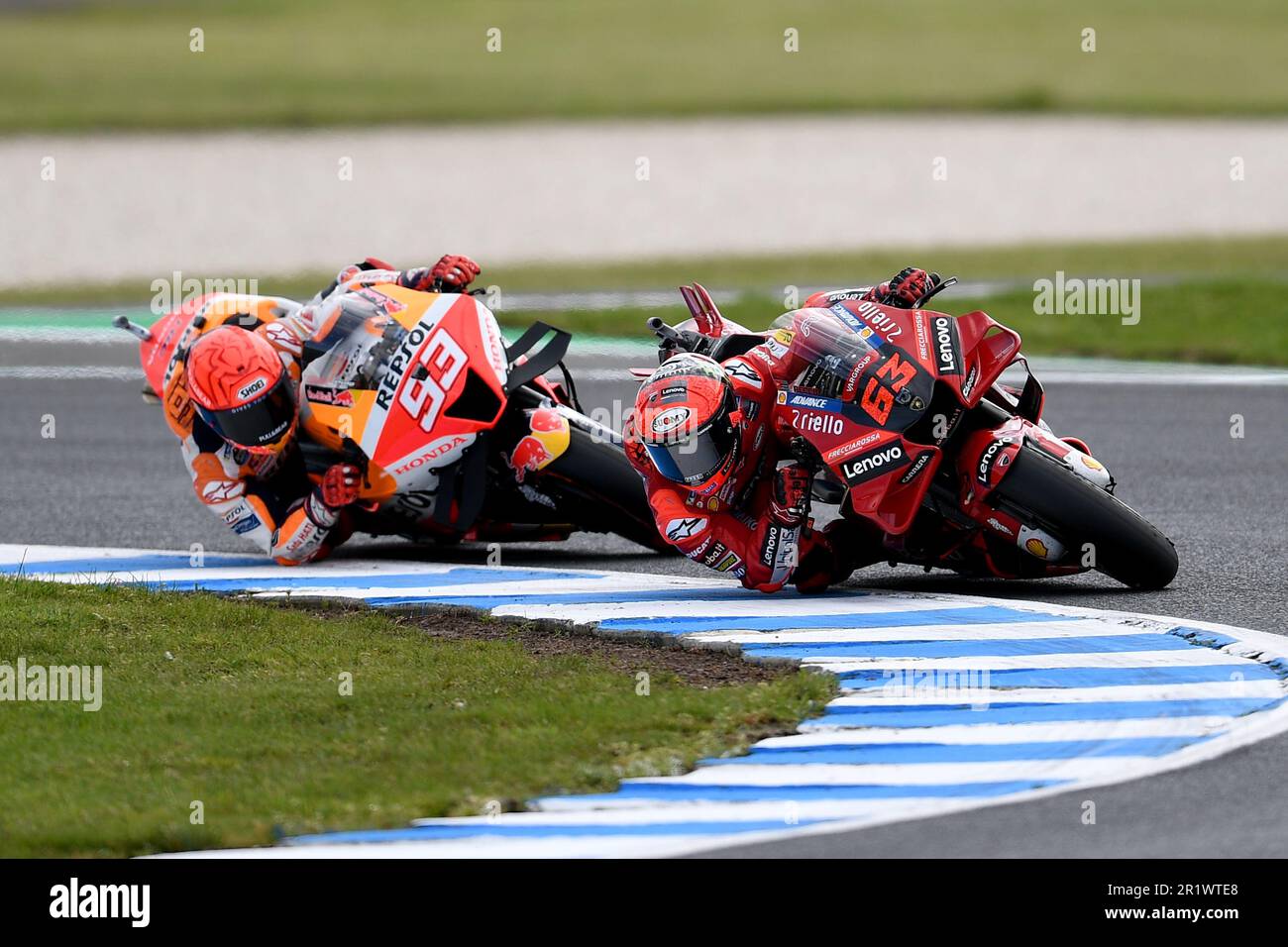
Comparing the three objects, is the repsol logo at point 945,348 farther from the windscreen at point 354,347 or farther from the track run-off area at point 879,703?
the windscreen at point 354,347

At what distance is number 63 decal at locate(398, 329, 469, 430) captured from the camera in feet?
29.3

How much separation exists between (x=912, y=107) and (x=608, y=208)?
1088 cm

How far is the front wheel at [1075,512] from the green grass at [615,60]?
2591 centimetres

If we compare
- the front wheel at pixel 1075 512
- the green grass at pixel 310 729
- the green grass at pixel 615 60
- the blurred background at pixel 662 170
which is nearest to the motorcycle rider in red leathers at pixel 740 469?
the front wheel at pixel 1075 512

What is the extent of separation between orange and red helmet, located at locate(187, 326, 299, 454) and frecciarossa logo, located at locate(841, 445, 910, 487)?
9.44ft

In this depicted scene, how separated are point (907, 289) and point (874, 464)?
2.61ft

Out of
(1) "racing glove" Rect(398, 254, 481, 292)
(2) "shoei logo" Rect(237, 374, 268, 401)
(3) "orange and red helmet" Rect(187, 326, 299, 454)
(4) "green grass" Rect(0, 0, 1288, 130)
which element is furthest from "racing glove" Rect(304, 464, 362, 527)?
(4) "green grass" Rect(0, 0, 1288, 130)

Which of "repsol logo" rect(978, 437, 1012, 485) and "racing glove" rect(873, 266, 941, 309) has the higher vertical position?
"racing glove" rect(873, 266, 941, 309)

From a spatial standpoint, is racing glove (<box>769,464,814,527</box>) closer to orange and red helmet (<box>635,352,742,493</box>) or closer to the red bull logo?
orange and red helmet (<box>635,352,742,493</box>)
